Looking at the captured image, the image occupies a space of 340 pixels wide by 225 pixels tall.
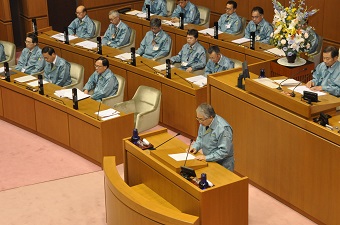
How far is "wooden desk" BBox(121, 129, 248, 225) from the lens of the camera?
7164 mm

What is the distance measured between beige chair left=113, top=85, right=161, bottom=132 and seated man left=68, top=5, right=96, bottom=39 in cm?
366

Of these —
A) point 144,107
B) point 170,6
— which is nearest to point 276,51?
point 144,107

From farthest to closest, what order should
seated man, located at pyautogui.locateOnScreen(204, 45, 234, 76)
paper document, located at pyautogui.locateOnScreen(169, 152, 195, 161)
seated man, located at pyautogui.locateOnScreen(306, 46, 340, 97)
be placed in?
seated man, located at pyautogui.locateOnScreen(204, 45, 234, 76)
seated man, located at pyautogui.locateOnScreen(306, 46, 340, 97)
paper document, located at pyautogui.locateOnScreen(169, 152, 195, 161)

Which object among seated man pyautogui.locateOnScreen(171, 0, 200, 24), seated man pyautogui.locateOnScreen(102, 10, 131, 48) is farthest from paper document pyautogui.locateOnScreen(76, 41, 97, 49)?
seated man pyautogui.locateOnScreen(171, 0, 200, 24)

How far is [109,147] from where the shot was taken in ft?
32.5

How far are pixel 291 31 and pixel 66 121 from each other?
3.45m

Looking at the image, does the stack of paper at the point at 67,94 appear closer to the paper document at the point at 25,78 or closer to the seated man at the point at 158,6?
the paper document at the point at 25,78

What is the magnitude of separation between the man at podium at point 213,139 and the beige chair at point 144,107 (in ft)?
Result: 7.81

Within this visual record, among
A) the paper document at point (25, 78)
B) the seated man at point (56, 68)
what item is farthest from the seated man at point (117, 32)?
the paper document at point (25, 78)

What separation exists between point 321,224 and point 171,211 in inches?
88.8

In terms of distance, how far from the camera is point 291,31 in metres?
10.2

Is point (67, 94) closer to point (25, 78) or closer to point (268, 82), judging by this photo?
point (25, 78)

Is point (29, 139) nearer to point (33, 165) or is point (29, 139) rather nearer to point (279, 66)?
point (33, 165)

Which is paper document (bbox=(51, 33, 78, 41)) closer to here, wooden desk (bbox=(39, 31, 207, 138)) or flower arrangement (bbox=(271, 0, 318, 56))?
wooden desk (bbox=(39, 31, 207, 138))
